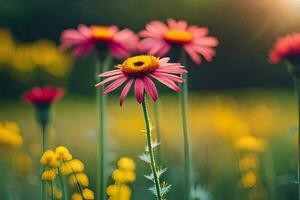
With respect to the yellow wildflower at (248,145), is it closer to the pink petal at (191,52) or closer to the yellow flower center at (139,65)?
the pink petal at (191,52)

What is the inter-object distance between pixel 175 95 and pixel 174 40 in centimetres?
404

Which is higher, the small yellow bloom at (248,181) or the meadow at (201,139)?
the meadow at (201,139)

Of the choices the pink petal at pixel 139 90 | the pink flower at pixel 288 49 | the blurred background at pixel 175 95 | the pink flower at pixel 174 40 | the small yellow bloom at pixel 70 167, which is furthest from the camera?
the blurred background at pixel 175 95

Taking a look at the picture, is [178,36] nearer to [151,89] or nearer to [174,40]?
[174,40]

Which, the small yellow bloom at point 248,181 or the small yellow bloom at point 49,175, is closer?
the small yellow bloom at point 49,175

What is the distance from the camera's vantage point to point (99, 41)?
217 cm

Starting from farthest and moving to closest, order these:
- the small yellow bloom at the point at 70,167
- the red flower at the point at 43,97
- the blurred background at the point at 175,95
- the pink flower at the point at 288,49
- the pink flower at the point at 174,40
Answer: the blurred background at the point at 175,95 < the red flower at the point at 43,97 < the pink flower at the point at 174,40 < the pink flower at the point at 288,49 < the small yellow bloom at the point at 70,167

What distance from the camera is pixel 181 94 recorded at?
6.48 feet

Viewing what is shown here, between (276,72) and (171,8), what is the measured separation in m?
1.15

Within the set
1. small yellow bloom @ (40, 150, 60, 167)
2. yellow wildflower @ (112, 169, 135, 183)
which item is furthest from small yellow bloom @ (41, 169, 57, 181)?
yellow wildflower @ (112, 169, 135, 183)

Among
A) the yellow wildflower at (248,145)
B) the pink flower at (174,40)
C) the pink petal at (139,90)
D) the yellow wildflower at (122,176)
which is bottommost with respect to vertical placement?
the yellow wildflower at (122,176)

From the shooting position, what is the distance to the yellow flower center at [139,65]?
1.60m

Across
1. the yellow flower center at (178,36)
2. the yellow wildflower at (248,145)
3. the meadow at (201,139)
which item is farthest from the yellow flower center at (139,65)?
the yellow wildflower at (248,145)

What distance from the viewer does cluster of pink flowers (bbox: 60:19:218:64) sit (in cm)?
213
